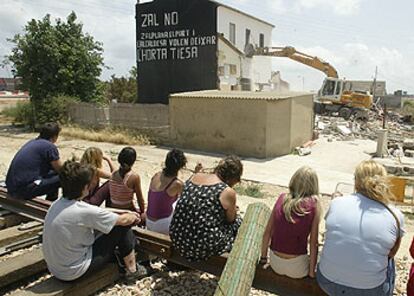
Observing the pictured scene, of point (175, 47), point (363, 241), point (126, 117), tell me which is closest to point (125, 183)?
point (363, 241)

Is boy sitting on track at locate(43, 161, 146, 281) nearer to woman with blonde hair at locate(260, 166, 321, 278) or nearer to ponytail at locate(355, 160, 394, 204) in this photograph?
woman with blonde hair at locate(260, 166, 321, 278)

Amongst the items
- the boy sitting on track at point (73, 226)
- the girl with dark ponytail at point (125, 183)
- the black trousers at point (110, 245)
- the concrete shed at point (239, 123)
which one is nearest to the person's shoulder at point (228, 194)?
the boy sitting on track at point (73, 226)

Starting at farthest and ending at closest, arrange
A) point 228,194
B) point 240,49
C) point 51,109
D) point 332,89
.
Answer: point 332,89, point 240,49, point 51,109, point 228,194

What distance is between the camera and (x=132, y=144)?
16.7 metres

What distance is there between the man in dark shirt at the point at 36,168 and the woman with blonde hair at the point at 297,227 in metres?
3.45

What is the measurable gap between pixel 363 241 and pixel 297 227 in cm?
52

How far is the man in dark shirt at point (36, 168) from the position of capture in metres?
5.38

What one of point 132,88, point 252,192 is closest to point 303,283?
point 252,192

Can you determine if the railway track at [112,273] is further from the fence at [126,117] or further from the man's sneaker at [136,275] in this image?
the fence at [126,117]

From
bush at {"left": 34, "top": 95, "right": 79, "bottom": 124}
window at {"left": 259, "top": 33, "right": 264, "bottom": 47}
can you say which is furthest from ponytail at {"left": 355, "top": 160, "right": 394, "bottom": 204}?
window at {"left": 259, "top": 33, "right": 264, "bottom": 47}

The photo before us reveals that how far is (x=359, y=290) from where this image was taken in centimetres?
286

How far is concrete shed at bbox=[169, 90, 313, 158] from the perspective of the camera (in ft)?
47.4

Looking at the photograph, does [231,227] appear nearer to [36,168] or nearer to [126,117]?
[36,168]

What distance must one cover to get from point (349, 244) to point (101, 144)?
1473cm
